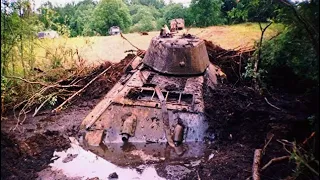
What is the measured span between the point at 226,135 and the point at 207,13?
19.7 metres

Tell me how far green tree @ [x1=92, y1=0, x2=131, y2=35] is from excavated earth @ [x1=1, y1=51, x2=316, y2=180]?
24.4 m

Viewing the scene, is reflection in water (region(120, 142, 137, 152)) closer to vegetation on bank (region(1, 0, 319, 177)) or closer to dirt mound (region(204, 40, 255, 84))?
vegetation on bank (region(1, 0, 319, 177))

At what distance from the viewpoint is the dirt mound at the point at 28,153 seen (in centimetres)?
541

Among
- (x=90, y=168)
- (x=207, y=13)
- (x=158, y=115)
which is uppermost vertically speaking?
(x=207, y=13)

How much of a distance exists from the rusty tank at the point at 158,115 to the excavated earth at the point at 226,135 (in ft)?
1.02

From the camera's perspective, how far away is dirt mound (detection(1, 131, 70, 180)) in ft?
17.8

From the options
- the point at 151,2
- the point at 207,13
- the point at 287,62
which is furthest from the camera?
the point at 151,2

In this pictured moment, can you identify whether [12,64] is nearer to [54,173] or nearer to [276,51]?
[54,173]

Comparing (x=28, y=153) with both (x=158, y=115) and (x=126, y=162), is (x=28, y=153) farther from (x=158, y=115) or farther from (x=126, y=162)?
(x=158, y=115)

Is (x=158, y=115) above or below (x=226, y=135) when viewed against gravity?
above

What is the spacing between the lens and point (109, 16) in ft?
108

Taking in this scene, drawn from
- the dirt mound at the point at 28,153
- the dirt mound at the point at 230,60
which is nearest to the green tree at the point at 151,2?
the dirt mound at the point at 230,60

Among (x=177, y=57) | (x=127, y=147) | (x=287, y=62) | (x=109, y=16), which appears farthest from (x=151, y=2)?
(x=127, y=147)

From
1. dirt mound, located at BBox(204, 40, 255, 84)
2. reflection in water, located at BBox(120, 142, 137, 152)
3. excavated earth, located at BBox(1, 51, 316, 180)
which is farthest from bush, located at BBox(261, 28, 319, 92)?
reflection in water, located at BBox(120, 142, 137, 152)
